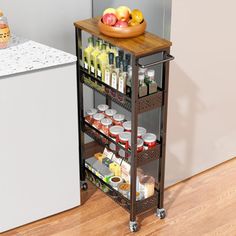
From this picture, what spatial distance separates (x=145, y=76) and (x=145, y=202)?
651 millimetres

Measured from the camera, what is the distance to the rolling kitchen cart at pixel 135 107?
8.80ft

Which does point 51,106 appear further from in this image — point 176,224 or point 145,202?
point 176,224

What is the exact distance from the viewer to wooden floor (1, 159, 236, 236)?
9.86ft

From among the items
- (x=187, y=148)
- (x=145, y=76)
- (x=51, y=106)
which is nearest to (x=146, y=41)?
(x=145, y=76)

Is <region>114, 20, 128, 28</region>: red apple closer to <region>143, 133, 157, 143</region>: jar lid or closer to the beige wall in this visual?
the beige wall

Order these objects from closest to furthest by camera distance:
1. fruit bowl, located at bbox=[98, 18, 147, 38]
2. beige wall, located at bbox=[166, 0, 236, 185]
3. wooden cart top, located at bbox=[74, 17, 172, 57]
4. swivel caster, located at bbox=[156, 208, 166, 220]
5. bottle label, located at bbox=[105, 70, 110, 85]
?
wooden cart top, located at bbox=[74, 17, 172, 57], fruit bowl, located at bbox=[98, 18, 147, 38], bottle label, located at bbox=[105, 70, 110, 85], beige wall, located at bbox=[166, 0, 236, 185], swivel caster, located at bbox=[156, 208, 166, 220]

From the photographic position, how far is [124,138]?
2.93 metres

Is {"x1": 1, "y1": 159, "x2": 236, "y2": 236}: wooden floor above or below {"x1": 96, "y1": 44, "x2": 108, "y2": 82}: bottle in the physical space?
below

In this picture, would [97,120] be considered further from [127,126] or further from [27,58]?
[27,58]

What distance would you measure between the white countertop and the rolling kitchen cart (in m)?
0.20

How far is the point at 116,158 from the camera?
3.12m

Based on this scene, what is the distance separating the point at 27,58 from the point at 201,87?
94 cm

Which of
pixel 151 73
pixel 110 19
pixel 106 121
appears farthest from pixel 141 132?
pixel 110 19

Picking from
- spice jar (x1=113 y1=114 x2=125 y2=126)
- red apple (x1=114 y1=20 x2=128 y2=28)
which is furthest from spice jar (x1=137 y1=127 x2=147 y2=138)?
red apple (x1=114 y1=20 x2=128 y2=28)
